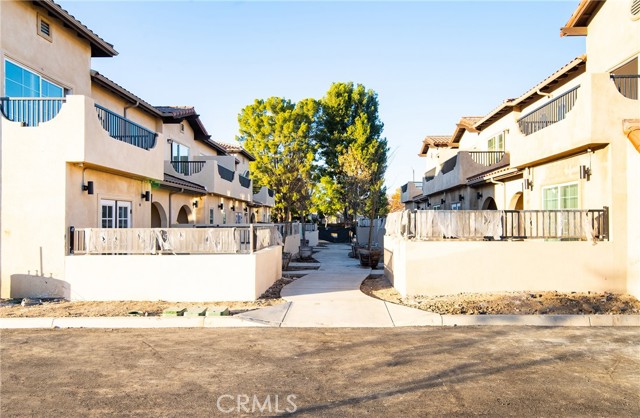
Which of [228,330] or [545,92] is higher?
[545,92]

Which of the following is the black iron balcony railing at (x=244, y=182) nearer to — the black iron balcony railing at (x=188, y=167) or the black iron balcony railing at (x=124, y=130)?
the black iron balcony railing at (x=188, y=167)

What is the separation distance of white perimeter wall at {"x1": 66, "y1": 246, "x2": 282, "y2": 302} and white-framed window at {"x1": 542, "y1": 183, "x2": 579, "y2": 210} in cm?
903

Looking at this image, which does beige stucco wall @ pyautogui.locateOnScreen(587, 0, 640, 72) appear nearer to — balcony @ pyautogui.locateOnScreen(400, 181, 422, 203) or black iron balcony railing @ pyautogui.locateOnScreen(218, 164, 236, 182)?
black iron balcony railing @ pyautogui.locateOnScreen(218, 164, 236, 182)

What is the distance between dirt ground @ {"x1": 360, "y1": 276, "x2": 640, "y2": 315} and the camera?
10.2 m

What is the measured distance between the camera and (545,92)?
56.4 ft

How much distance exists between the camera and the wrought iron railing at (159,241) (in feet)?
37.9

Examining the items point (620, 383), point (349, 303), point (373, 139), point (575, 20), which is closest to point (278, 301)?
point (349, 303)

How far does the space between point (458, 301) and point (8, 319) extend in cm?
961

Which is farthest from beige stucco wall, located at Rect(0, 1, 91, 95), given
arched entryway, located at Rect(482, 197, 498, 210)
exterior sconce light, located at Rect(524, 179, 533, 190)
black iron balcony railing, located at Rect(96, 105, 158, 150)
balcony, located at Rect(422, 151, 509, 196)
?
arched entryway, located at Rect(482, 197, 498, 210)

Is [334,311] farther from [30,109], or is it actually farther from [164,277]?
[30,109]

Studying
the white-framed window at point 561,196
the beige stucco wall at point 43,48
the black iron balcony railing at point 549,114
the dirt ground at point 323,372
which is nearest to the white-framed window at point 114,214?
the beige stucco wall at point 43,48

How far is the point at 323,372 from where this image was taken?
21.2 ft

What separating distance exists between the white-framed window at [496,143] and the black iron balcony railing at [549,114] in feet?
16.1

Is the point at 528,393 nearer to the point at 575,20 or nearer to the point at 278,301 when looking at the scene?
the point at 278,301
